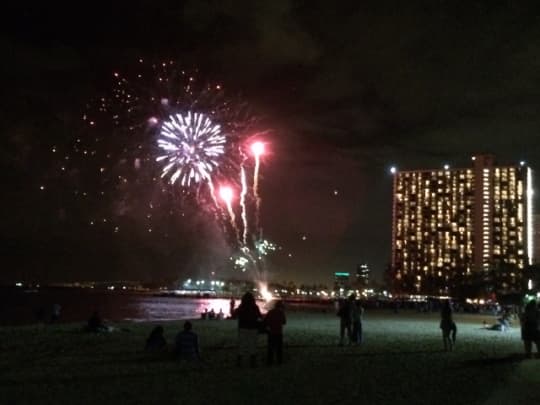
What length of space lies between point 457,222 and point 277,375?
143 metres

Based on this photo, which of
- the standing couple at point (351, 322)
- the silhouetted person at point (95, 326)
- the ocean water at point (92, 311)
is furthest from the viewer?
the ocean water at point (92, 311)

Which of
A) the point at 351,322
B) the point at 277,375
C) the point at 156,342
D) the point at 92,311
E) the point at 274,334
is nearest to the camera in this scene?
the point at 277,375

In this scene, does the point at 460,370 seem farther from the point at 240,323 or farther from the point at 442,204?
the point at 442,204

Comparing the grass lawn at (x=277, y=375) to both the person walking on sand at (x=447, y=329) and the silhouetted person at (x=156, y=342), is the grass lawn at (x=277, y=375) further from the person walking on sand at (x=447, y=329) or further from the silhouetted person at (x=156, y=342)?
the silhouetted person at (x=156, y=342)

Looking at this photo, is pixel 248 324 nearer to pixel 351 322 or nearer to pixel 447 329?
pixel 351 322

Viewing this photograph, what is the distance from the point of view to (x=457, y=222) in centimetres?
14938

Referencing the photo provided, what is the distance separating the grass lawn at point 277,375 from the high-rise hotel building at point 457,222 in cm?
11616

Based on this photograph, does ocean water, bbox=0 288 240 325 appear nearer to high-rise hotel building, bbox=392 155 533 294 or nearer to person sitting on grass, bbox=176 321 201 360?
person sitting on grass, bbox=176 321 201 360

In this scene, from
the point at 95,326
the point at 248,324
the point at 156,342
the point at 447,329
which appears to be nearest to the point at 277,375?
the point at 248,324

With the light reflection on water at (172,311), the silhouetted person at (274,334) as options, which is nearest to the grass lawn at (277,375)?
the silhouetted person at (274,334)

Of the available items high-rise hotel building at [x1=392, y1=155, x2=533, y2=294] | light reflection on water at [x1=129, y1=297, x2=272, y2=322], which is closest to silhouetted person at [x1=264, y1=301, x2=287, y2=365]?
light reflection on water at [x1=129, y1=297, x2=272, y2=322]

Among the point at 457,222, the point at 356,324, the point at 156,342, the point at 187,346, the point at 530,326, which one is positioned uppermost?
the point at 457,222

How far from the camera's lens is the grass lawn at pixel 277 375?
9977 millimetres

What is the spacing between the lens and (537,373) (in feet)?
43.3
